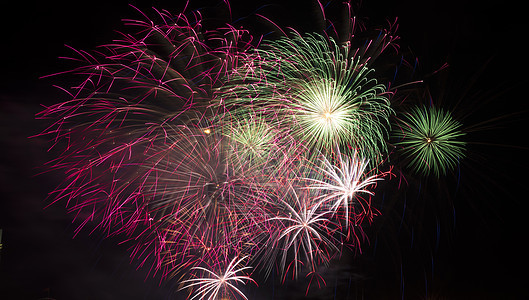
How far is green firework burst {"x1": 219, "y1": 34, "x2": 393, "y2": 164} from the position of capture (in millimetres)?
7719

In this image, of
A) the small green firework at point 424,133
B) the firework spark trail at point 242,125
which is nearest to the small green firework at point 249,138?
the firework spark trail at point 242,125

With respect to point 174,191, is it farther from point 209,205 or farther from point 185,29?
point 185,29

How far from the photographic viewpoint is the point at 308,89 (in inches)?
316

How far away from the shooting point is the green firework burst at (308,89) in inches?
304

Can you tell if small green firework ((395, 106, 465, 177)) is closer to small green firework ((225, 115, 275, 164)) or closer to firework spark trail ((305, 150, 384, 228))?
firework spark trail ((305, 150, 384, 228))

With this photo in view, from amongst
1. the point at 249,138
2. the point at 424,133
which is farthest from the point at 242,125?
the point at 424,133

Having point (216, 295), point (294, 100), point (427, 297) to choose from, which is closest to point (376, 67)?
point (294, 100)

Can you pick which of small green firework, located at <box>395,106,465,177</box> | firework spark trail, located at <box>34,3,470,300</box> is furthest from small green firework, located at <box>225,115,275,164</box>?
small green firework, located at <box>395,106,465,177</box>

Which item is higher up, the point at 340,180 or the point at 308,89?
the point at 308,89

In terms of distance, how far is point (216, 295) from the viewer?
9.30 metres

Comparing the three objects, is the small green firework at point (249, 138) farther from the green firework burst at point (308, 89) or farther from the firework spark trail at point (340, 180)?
the firework spark trail at point (340, 180)

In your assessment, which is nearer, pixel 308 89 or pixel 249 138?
pixel 308 89

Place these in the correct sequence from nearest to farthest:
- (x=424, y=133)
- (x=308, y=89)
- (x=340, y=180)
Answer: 1. (x=308, y=89)
2. (x=340, y=180)
3. (x=424, y=133)

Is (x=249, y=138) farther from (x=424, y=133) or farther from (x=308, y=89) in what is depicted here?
(x=424, y=133)
